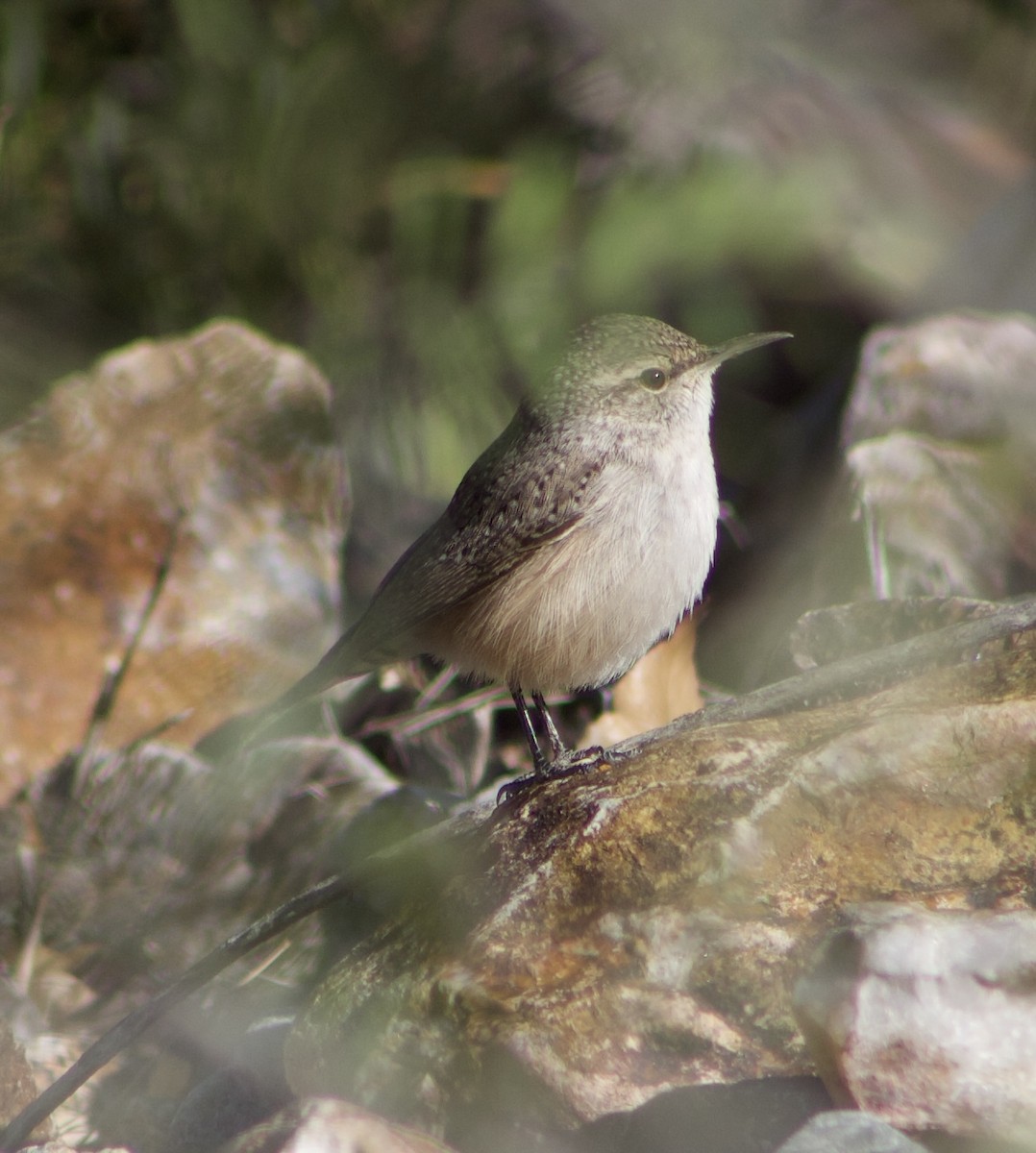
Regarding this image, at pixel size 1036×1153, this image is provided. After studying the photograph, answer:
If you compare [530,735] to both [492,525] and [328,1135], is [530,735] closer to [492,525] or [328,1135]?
[492,525]

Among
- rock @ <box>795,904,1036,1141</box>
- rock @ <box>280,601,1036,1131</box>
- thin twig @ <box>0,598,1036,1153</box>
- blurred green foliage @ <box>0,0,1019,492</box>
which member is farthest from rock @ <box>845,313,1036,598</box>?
rock @ <box>795,904,1036,1141</box>

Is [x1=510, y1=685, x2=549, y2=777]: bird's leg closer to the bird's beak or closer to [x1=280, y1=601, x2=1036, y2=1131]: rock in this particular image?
[x1=280, y1=601, x2=1036, y2=1131]: rock

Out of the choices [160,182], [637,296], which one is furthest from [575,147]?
[160,182]

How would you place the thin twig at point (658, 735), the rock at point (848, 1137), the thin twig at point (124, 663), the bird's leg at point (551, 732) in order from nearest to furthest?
the rock at point (848, 1137), the thin twig at point (658, 735), the bird's leg at point (551, 732), the thin twig at point (124, 663)

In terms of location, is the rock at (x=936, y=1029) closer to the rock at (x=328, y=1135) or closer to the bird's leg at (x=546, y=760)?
the rock at (x=328, y=1135)

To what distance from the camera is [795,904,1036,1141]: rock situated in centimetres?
196

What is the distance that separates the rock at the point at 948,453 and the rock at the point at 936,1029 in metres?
1.99

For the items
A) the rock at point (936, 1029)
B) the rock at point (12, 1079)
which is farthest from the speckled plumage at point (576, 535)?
the rock at point (936, 1029)

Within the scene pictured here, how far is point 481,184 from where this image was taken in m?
3.50

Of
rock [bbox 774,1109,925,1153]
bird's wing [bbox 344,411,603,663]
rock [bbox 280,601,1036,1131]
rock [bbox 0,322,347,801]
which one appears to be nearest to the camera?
rock [bbox 774,1109,925,1153]

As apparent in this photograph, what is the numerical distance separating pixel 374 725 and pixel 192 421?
108cm

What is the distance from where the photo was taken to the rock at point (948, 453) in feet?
13.0

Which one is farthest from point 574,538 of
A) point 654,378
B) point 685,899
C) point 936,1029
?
point 936,1029

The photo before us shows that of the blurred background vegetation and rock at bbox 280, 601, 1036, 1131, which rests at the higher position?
the blurred background vegetation
